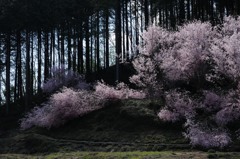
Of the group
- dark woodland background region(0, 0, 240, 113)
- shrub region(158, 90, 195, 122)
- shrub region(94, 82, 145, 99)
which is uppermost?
dark woodland background region(0, 0, 240, 113)

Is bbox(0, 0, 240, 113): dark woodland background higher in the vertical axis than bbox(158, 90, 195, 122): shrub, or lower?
higher

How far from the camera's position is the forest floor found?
1916 cm

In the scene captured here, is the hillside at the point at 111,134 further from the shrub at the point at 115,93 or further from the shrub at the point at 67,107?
the shrub at the point at 115,93

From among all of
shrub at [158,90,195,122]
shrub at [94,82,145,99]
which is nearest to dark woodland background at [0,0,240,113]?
shrub at [94,82,145,99]

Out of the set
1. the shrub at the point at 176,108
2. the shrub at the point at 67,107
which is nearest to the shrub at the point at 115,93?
the shrub at the point at 67,107

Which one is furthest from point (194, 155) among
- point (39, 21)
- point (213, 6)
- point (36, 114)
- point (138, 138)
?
point (213, 6)

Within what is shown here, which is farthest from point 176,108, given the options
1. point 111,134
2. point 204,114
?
point 111,134

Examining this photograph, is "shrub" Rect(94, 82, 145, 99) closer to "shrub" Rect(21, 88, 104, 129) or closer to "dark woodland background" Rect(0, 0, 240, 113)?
"shrub" Rect(21, 88, 104, 129)

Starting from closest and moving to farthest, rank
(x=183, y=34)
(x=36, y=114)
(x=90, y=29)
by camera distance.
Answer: (x=183, y=34)
(x=36, y=114)
(x=90, y=29)

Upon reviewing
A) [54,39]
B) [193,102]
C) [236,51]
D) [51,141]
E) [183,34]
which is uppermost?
[54,39]

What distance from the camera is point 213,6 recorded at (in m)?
47.8

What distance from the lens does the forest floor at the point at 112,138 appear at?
19156 millimetres

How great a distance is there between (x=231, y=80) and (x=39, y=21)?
25.2 m

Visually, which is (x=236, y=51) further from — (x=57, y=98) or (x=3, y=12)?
(x=3, y=12)
